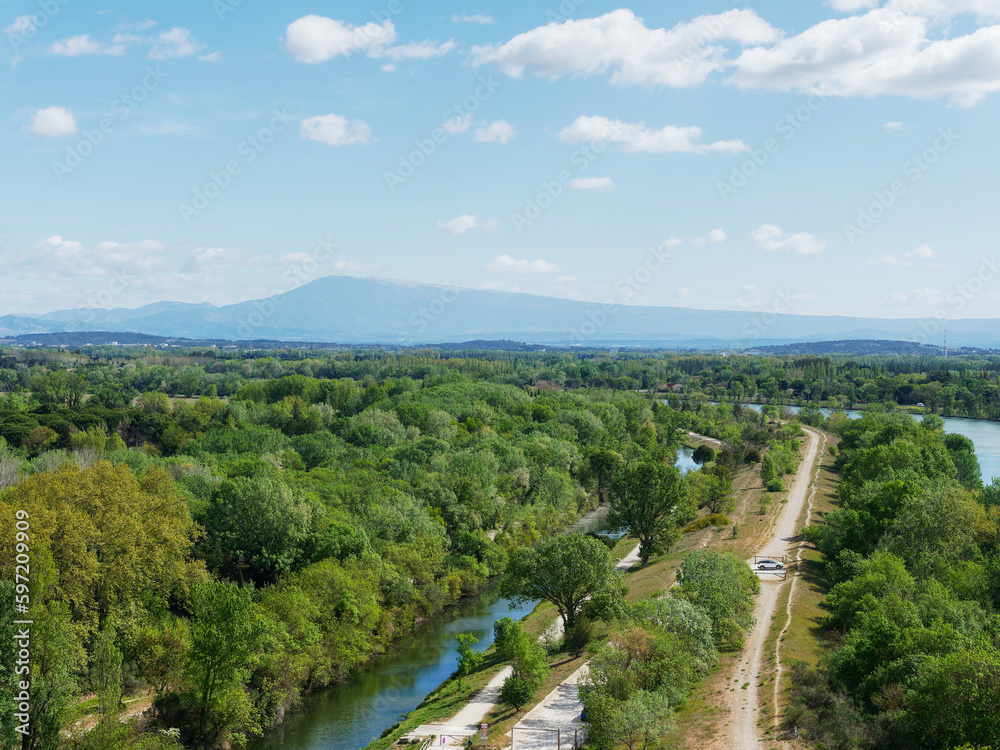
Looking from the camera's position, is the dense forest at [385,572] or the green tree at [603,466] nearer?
the dense forest at [385,572]

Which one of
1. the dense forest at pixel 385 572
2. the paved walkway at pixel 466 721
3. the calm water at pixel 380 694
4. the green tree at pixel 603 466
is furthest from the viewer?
the green tree at pixel 603 466

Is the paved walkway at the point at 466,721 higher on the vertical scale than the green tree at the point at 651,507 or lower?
lower

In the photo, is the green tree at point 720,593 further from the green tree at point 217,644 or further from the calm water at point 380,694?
the green tree at point 217,644

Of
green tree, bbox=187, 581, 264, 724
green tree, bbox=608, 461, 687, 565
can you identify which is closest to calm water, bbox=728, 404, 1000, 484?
green tree, bbox=608, 461, 687, 565

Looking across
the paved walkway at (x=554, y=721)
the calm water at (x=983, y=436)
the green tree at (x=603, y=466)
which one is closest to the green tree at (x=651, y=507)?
the green tree at (x=603, y=466)

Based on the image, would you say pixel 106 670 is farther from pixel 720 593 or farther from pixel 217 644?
pixel 720 593

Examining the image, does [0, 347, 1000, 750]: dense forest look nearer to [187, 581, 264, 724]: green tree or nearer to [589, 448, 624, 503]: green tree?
[187, 581, 264, 724]: green tree

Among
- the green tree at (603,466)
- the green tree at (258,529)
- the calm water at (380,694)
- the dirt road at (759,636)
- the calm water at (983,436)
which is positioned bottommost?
the calm water at (380,694)
